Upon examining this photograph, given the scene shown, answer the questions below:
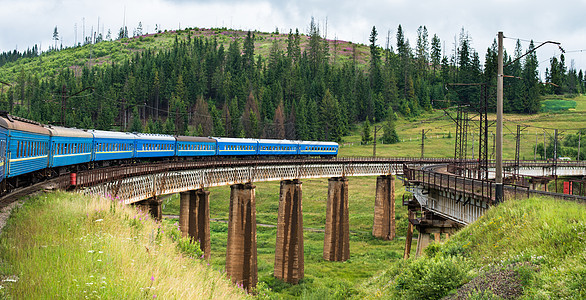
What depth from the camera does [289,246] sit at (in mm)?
40656

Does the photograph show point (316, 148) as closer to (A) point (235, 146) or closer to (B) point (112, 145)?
(A) point (235, 146)

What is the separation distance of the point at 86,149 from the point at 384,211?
33736 mm

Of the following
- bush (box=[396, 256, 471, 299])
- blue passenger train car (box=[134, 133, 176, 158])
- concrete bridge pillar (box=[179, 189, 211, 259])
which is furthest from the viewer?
blue passenger train car (box=[134, 133, 176, 158])

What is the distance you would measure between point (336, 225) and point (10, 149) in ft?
105

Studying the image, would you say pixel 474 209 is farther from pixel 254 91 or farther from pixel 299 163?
pixel 254 91

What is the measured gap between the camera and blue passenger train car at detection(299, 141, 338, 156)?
6211 centimetres

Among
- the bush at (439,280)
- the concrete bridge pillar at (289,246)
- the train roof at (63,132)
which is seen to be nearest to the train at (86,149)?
the train roof at (63,132)

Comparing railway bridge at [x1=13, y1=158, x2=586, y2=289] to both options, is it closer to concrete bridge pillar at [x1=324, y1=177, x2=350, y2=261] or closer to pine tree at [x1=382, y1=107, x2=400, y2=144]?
concrete bridge pillar at [x1=324, y1=177, x2=350, y2=261]

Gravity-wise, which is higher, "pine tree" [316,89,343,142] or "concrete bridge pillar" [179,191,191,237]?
"pine tree" [316,89,343,142]

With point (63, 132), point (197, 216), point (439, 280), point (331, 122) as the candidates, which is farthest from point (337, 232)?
point (331, 122)

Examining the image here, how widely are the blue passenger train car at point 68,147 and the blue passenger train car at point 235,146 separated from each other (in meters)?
19.2

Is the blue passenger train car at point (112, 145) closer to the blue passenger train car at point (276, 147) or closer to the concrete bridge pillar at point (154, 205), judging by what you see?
the concrete bridge pillar at point (154, 205)

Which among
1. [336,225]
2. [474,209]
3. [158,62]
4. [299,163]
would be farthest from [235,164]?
[158,62]

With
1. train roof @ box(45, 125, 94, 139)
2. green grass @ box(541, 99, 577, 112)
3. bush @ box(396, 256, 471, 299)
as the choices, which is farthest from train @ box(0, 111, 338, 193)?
green grass @ box(541, 99, 577, 112)
